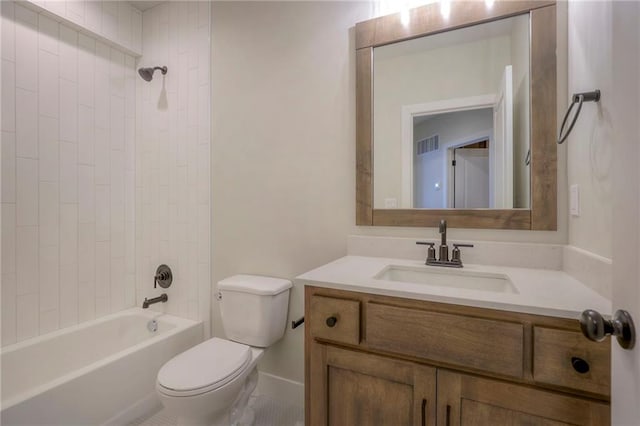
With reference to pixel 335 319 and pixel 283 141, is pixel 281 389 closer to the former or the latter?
pixel 335 319

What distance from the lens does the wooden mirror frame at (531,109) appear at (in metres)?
1.23

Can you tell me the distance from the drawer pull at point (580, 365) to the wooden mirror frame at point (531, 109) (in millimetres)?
641

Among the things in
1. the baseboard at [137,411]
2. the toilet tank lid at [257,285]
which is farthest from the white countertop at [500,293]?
the baseboard at [137,411]

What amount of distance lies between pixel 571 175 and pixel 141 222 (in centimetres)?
261

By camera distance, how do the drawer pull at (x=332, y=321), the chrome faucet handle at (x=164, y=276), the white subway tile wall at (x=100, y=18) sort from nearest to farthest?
the drawer pull at (x=332, y=321), the white subway tile wall at (x=100, y=18), the chrome faucet handle at (x=164, y=276)

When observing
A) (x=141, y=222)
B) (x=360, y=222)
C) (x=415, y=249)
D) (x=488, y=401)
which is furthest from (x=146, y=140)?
(x=488, y=401)

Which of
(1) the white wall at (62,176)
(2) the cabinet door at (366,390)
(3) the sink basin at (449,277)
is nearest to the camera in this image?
(2) the cabinet door at (366,390)

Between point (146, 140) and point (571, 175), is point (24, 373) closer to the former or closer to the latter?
point (146, 140)

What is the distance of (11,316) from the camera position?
5.51ft

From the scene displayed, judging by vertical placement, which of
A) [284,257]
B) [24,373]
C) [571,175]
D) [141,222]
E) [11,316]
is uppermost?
[571,175]

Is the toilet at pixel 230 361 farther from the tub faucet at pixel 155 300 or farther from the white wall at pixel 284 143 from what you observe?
the tub faucet at pixel 155 300

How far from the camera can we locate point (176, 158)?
2.15m

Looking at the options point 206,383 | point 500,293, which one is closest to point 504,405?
point 500,293

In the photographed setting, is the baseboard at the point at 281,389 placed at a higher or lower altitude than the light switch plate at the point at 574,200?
lower
